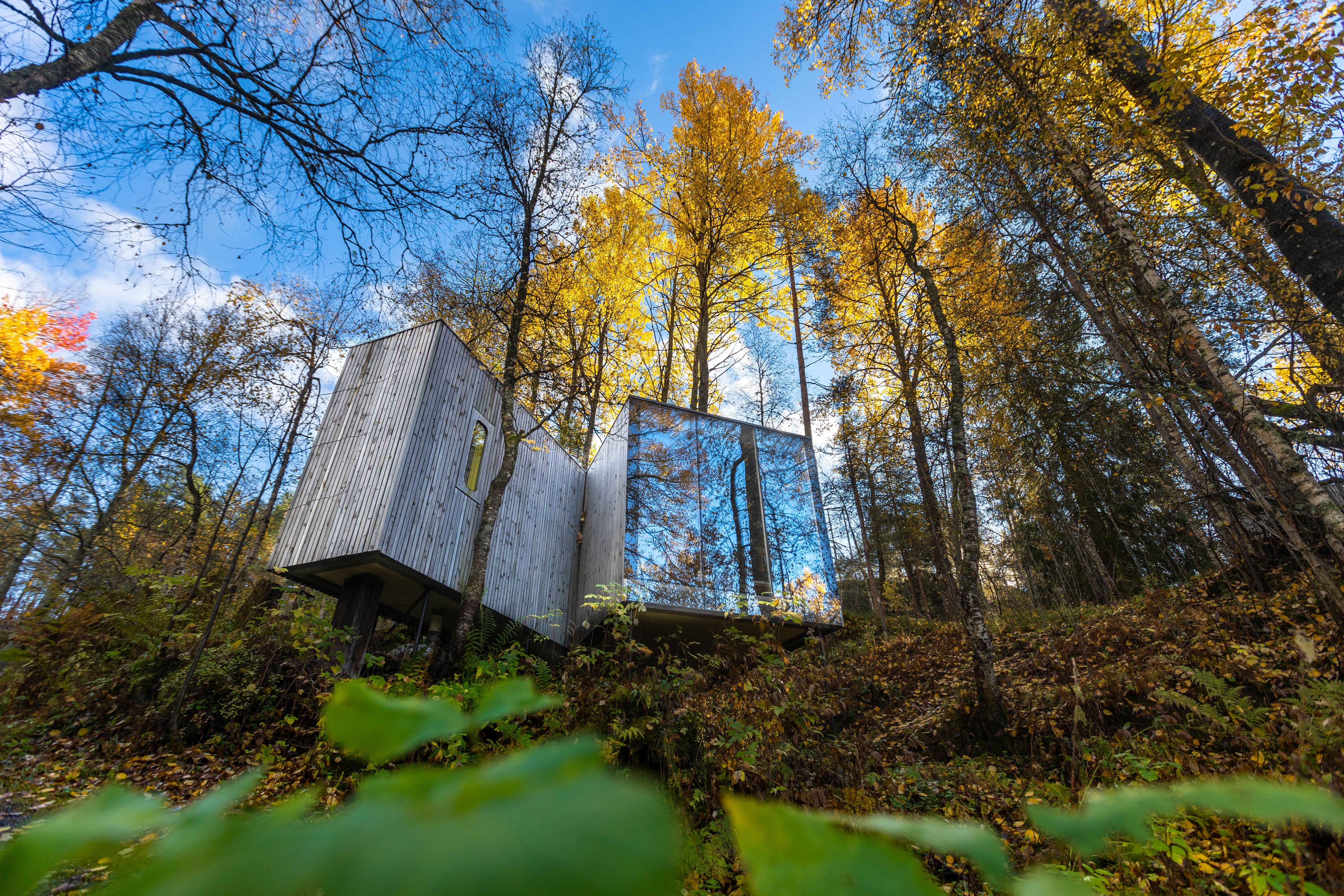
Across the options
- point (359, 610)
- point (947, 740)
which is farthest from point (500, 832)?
point (359, 610)

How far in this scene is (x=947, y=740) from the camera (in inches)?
212

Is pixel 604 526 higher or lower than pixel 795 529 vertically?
higher

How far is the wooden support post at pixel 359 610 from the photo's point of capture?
6.41 metres

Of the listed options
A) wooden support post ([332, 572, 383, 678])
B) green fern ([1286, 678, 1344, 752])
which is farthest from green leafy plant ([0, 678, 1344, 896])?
wooden support post ([332, 572, 383, 678])

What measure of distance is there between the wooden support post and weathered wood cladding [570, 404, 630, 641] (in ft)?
9.95

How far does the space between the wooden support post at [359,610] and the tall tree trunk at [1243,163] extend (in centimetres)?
955

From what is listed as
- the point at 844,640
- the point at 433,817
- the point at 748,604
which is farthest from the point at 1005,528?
the point at 433,817

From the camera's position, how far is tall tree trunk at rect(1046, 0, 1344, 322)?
145 inches

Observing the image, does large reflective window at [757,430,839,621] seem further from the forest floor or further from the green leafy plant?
the green leafy plant

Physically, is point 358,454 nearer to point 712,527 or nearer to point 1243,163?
point 712,527

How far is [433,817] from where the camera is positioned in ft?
0.89

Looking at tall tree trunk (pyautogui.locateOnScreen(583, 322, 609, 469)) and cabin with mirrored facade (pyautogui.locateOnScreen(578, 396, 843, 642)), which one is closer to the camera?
cabin with mirrored facade (pyautogui.locateOnScreen(578, 396, 843, 642))

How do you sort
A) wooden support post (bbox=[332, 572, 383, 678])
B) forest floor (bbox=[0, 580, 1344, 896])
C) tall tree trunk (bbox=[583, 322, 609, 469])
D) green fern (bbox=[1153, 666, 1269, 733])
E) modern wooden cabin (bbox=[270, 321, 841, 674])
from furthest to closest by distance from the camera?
tall tree trunk (bbox=[583, 322, 609, 469]) → modern wooden cabin (bbox=[270, 321, 841, 674]) → wooden support post (bbox=[332, 572, 383, 678]) → green fern (bbox=[1153, 666, 1269, 733]) → forest floor (bbox=[0, 580, 1344, 896])

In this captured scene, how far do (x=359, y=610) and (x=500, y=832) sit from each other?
7.95 m
